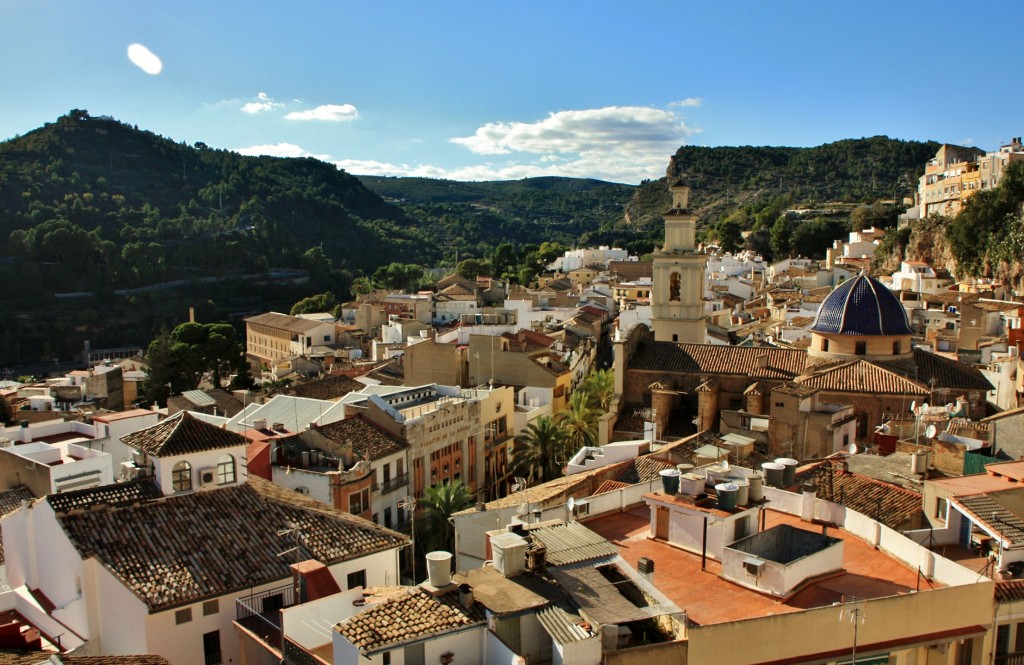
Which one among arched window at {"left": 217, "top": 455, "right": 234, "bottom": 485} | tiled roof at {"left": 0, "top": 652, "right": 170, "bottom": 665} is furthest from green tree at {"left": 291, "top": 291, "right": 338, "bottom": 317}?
tiled roof at {"left": 0, "top": 652, "right": 170, "bottom": 665}

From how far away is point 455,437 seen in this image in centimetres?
2778

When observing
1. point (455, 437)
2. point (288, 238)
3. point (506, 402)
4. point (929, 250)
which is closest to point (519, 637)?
point (455, 437)

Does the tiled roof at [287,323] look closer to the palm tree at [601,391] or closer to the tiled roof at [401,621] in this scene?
the palm tree at [601,391]

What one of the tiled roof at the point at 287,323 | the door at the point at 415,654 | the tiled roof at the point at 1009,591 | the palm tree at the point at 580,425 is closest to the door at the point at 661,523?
the tiled roof at the point at 1009,591

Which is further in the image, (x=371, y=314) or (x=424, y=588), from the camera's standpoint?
(x=371, y=314)

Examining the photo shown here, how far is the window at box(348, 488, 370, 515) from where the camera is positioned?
21.7 metres

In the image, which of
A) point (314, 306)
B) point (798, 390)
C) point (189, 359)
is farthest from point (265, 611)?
point (314, 306)

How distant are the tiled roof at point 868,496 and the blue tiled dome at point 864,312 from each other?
480 inches

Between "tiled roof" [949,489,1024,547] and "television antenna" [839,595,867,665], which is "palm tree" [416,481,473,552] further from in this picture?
"television antenna" [839,595,867,665]

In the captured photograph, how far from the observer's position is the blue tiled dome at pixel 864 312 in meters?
26.0

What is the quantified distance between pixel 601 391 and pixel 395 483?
10.2m

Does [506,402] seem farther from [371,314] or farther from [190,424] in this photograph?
[371,314]

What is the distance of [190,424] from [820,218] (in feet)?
279

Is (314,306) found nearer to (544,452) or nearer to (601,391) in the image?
(601,391)
